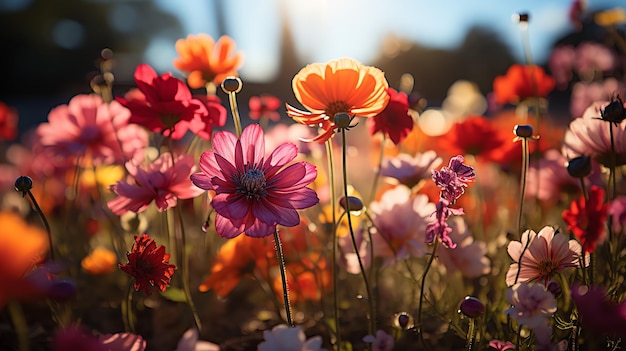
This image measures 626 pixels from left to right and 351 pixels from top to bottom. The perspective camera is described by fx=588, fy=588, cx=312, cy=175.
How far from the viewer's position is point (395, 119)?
1008 millimetres

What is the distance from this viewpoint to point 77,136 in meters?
1.37

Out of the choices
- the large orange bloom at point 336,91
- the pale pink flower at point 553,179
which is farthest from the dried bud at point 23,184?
the pale pink flower at point 553,179

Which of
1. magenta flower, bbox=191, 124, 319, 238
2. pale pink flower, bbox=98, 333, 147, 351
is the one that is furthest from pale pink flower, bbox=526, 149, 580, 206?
pale pink flower, bbox=98, 333, 147, 351

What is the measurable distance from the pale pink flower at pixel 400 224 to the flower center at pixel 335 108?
0.26 metres

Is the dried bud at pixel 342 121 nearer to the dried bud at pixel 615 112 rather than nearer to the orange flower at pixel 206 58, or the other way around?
the dried bud at pixel 615 112

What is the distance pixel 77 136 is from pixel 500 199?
134 centimetres

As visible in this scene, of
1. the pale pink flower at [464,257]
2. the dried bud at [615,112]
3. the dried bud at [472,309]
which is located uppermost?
the dried bud at [615,112]

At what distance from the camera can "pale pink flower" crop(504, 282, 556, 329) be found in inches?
28.9

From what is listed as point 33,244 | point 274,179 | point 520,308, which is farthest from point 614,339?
point 33,244

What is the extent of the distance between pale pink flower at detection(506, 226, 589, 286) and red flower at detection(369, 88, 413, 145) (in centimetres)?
28

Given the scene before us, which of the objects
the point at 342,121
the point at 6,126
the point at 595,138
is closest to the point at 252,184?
the point at 342,121

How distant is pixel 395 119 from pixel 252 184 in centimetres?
35

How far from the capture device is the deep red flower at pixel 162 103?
919 millimetres

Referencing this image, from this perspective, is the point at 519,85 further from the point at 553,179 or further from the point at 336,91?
the point at 336,91
